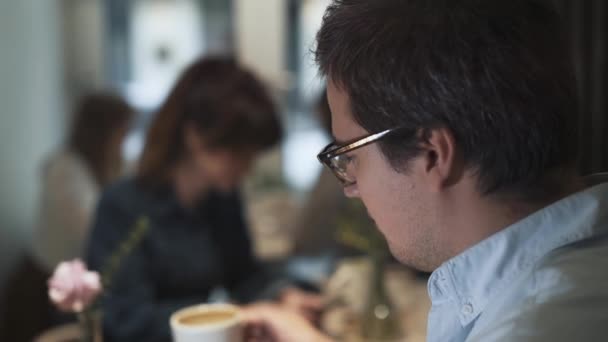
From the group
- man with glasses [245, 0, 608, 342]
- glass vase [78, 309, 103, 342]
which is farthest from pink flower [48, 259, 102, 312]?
man with glasses [245, 0, 608, 342]

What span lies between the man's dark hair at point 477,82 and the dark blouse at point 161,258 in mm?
892

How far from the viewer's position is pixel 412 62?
71 centimetres

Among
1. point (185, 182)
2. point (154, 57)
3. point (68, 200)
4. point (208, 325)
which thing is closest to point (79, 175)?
point (68, 200)

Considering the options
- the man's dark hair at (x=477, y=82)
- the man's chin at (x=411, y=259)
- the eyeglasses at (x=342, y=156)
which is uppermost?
the man's dark hair at (x=477, y=82)

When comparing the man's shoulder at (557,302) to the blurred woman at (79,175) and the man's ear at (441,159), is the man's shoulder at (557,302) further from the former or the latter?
the blurred woman at (79,175)

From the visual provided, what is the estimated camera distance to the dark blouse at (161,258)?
1496 millimetres

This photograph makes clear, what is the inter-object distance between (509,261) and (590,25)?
68.1 inches

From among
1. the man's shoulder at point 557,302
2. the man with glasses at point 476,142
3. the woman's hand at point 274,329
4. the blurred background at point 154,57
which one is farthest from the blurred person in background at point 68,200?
the man's shoulder at point 557,302

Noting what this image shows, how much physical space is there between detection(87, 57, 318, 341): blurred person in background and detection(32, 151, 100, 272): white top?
29.8 inches

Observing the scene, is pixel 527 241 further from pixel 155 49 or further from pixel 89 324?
pixel 155 49

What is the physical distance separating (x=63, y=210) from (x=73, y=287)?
1.42 m

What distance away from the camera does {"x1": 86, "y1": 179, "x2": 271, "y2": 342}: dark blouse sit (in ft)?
4.91

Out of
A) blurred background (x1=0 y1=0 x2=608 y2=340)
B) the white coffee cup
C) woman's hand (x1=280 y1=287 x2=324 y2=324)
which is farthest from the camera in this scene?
blurred background (x1=0 y1=0 x2=608 y2=340)

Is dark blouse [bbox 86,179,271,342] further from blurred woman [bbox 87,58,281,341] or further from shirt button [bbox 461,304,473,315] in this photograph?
shirt button [bbox 461,304,473,315]
